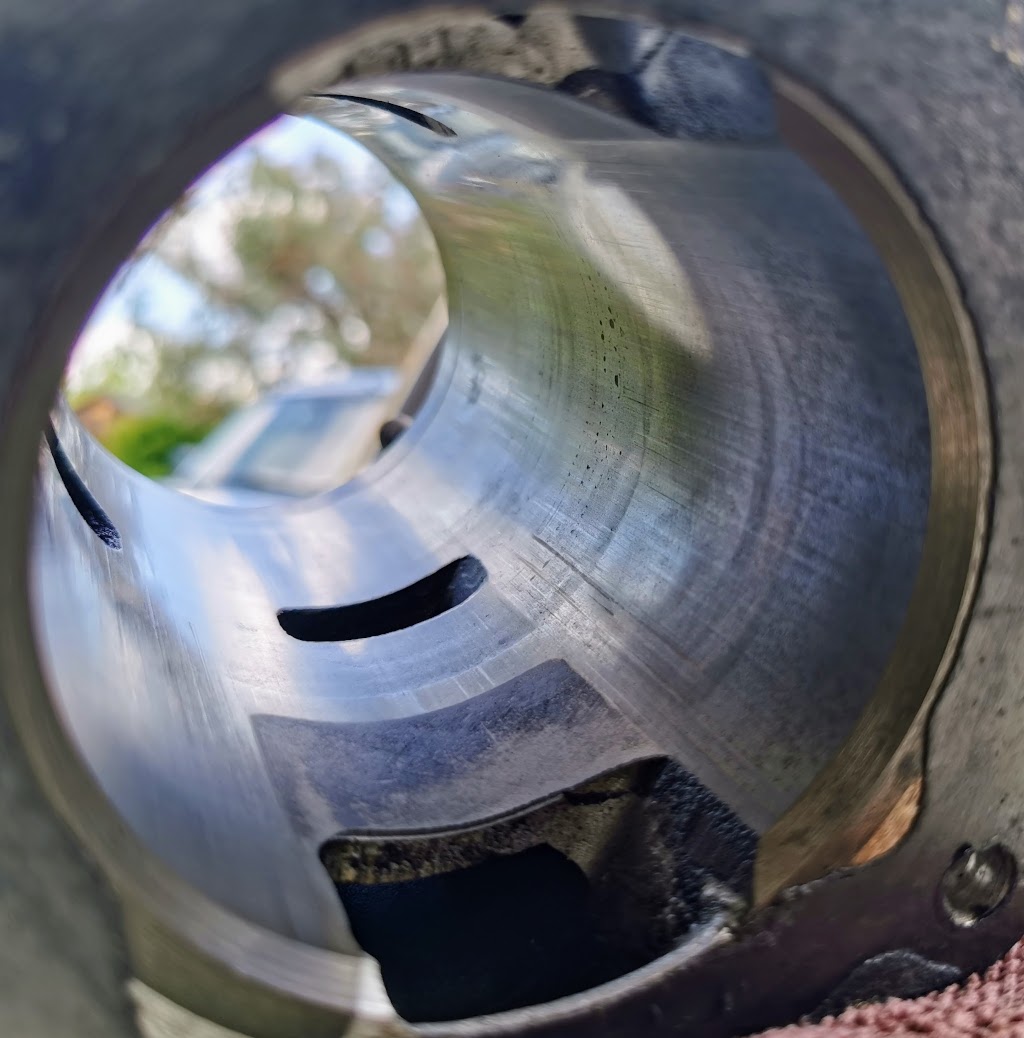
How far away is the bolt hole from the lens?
3.15 ft

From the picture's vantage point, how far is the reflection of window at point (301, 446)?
4.62m

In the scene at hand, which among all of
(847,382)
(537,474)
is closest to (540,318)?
(537,474)

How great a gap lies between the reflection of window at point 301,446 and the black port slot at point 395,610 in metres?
2.45

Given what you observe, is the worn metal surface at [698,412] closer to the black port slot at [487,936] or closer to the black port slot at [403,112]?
the black port slot at [487,936]

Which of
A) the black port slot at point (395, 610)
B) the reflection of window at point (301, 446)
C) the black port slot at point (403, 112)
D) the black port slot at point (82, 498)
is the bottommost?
the reflection of window at point (301, 446)

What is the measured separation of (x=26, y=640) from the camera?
71 centimetres

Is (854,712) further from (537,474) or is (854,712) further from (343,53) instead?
(537,474)

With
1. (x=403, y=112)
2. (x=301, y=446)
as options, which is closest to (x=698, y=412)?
(x=403, y=112)

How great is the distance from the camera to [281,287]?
15.7 m

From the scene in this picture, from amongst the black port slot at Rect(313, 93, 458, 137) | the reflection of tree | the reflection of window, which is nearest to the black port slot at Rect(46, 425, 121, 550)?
the black port slot at Rect(313, 93, 458, 137)

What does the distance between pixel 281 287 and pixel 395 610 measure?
14.6 metres

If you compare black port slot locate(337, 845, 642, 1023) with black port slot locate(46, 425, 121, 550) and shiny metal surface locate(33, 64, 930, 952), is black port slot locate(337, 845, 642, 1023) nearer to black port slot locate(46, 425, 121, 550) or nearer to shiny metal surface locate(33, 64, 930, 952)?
shiny metal surface locate(33, 64, 930, 952)

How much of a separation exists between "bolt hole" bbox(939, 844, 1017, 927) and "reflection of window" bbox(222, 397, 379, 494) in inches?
138

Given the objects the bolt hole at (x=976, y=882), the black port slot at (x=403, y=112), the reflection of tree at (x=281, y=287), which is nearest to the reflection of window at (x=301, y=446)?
the black port slot at (x=403, y=112)
